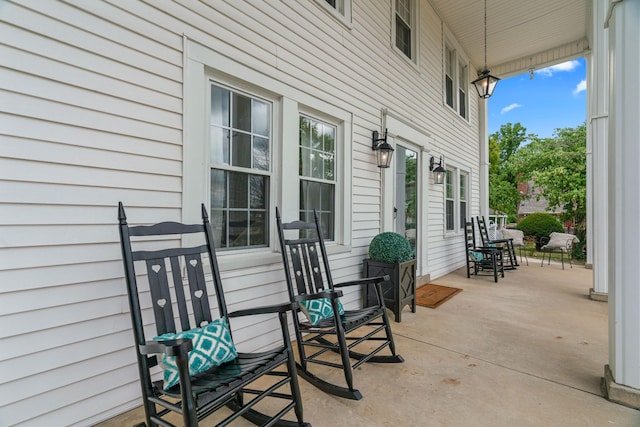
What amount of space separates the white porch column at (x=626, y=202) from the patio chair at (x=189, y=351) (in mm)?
2056

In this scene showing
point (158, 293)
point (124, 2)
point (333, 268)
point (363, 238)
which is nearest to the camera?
point (158, 293)

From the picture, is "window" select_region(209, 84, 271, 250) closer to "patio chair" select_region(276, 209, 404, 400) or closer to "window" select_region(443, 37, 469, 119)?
"patio chair" select_region(276, 209, 404, 400)

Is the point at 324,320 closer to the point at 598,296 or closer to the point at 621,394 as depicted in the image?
the point at 621,394

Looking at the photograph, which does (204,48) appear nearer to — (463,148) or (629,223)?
(629,223)

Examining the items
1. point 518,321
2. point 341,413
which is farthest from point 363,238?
point 341,413

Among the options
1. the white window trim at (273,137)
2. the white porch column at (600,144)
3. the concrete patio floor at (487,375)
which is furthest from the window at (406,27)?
the concrete patio floor at (487,375)

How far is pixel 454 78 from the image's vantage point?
22.0 ft

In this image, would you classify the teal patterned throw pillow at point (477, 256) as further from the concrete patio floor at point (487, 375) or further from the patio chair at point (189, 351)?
the patio chair at point (189, 351)

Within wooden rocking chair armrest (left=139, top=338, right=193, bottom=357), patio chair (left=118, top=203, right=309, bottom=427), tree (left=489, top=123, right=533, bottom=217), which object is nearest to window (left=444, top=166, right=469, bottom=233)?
patio chair (left=118, top=203, right=309, bottom=427)

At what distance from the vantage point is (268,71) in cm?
265

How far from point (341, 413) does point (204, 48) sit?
2.65 metres

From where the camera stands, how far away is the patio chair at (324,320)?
2.08m

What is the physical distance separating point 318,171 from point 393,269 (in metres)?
1.40

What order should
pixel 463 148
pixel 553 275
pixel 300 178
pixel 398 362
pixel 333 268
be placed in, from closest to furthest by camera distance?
pixel 398 362 < pixel 300 178 < pixel 333 268 < pixel 553 275 < pixel 463 148
